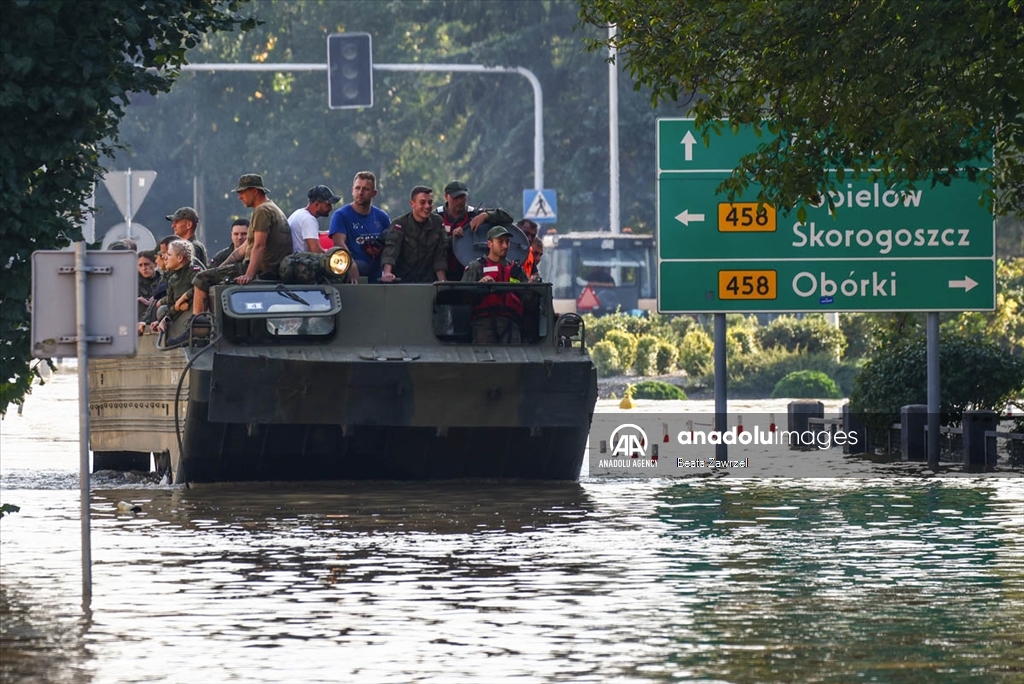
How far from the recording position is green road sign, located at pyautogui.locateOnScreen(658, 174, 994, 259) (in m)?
23.6

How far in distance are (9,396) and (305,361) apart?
13.9ft

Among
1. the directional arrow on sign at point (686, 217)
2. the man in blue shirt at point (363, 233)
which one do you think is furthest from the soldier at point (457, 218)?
the directional arrow on sign at point (686, 217)

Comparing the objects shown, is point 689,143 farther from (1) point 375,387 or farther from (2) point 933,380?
(1) point 375,387

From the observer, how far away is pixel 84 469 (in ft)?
41.6

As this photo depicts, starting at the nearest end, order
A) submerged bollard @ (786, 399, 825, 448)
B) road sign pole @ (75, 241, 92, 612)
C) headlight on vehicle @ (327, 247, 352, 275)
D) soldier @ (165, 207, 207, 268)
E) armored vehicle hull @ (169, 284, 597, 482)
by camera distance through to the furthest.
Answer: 1. road sign pole @ (75, 241, 92, 612)
2. armored vehicle hull @ (169, 284, 597, 482)
3. headlight on vehicle @ (327, 247, 352, 275)
4. soldier @ (165, 207, 207, 268)
5. submerged bollard @ (786, 399, 825, 448)

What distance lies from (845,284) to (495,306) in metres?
4.10

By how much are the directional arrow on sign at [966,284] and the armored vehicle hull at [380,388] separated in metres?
4.47

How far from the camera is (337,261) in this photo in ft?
68.6

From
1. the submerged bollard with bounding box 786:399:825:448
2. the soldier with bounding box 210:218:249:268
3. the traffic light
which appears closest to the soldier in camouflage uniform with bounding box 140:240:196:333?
the soldier with bounding box 210:218:249:268

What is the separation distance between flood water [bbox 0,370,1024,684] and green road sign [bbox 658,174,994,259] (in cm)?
343

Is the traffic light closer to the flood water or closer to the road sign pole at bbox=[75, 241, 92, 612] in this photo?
the flood water

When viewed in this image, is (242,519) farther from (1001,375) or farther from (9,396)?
(1001,375)

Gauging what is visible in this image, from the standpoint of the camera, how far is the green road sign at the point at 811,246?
23578mm

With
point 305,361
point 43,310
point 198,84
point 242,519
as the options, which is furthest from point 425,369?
point 198,84
